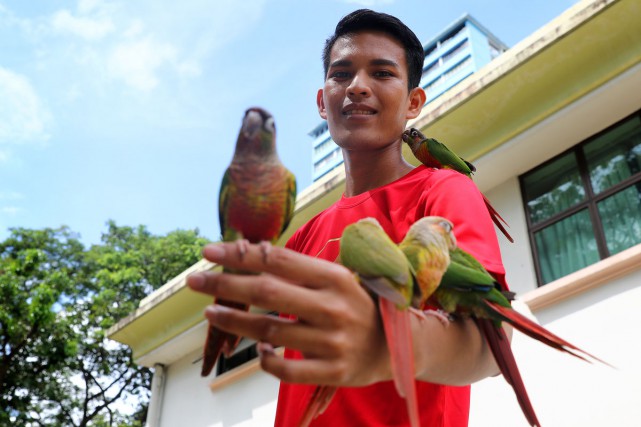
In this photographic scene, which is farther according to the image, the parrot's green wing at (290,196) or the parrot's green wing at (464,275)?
the parrot's green wing at (464,275)

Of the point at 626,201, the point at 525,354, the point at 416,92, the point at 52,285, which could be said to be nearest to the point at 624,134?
the point at 626,201

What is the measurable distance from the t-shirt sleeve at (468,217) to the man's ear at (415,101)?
2.10ft

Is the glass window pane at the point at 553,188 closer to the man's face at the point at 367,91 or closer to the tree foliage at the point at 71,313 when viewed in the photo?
the man's face at the point at 367,91

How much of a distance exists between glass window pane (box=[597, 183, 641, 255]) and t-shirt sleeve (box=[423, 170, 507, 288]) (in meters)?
4.54

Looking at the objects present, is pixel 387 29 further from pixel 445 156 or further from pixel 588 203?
pixel 588 203

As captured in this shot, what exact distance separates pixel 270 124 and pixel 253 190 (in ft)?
0.45

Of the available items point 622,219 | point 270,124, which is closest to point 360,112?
point 270,124

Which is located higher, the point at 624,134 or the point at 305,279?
the point at 624,134

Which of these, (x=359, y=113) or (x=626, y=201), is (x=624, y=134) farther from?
(x=359, y=113)

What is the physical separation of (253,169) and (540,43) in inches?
196

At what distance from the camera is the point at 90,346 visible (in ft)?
59.6

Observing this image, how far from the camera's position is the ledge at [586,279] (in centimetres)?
477

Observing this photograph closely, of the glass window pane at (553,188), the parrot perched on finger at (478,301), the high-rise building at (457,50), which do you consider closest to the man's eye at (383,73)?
the parrot perched on finger at (478,301)

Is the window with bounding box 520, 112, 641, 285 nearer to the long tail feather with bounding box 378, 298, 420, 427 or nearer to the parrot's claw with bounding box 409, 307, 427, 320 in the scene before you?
the parrot's claw with bounding box 409, 307, 427, 320
